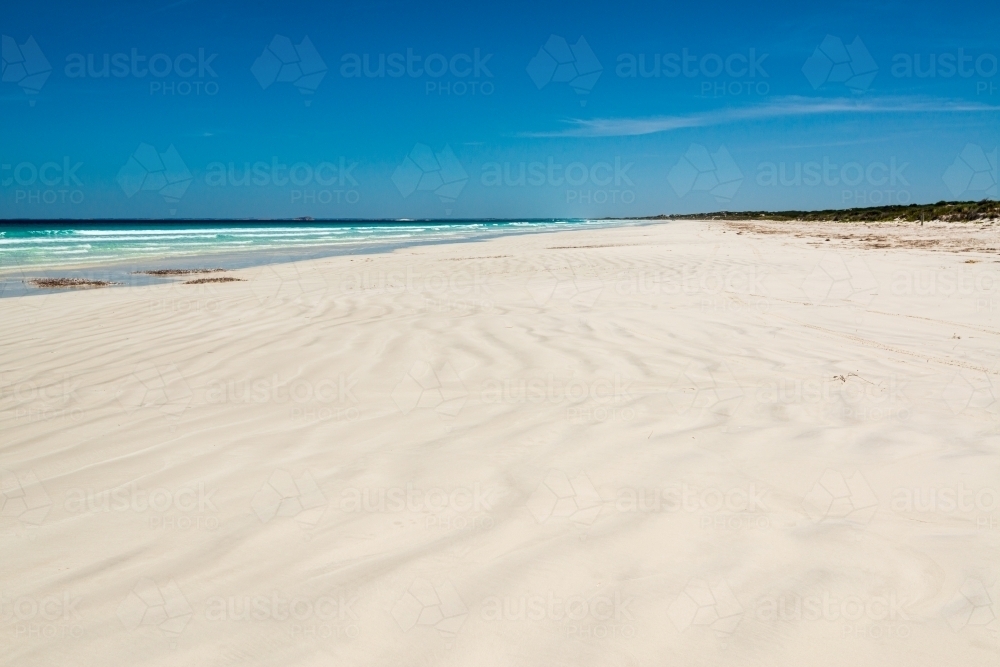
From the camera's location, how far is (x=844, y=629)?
4.91 ft

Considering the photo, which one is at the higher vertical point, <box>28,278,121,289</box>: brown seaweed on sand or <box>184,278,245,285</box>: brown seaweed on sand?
<box>28,278,121,289</box>: brown seaweed on sand

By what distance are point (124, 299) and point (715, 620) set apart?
27.4ft

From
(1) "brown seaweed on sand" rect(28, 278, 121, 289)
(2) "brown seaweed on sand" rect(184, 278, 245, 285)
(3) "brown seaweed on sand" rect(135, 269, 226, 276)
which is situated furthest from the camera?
(3) "brown seaweed on sand" rect(135, 269, 226, 276)

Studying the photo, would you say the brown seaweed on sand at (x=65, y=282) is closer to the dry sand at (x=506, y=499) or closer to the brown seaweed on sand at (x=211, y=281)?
the brown seaweed on sand at (x=211, y=281)

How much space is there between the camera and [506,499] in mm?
2166

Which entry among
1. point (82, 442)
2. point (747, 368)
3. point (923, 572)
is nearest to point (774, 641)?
point (923, 572)

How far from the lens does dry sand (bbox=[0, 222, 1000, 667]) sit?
59.4 inches

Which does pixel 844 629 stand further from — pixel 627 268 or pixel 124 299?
pixel 627 268

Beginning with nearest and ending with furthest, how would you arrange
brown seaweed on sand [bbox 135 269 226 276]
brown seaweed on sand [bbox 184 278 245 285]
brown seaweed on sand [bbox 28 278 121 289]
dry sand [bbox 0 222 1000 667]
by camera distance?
dry sand [bbox 0 222 1000 667], brown seaweed on sand [bbox 28 278 121 289], brown seaweed on sand [bbox 184 278 245 285], brown seaweed on sand [bbox 135 269 226 276]

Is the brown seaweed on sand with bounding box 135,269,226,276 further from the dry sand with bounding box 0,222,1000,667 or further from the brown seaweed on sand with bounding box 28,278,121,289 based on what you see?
the dry sand with bounding box 0,222,1000,667

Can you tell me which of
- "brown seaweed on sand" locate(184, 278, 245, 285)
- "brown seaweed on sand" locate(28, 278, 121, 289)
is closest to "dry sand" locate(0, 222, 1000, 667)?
"brown seaweed on sand" locate(184, 278, 245, 285)

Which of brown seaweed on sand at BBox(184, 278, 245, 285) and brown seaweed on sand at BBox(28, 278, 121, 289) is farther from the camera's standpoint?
brown seaweed on sand at BBox(184, 278, 245, 285)

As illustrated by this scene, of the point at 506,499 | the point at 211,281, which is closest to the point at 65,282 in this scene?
the point at 211,281

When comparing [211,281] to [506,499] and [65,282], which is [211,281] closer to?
[65,282]
